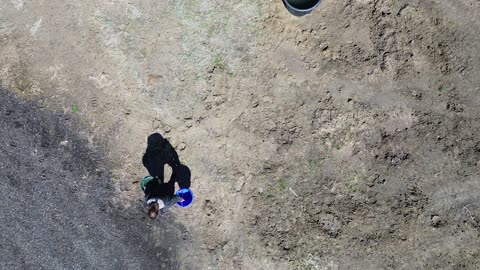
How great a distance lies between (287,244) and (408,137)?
2.24 metres

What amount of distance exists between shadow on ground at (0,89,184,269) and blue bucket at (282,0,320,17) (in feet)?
11.0

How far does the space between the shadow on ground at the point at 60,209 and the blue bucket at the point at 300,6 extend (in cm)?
335

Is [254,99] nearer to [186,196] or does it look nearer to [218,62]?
[218,62]

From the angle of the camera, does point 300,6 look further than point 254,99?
No

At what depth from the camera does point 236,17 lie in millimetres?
6184

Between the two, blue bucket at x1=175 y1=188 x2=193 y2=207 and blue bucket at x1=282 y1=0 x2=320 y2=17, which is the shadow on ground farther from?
blue bucket at x1=282 y1=0 x2=320 y2=17

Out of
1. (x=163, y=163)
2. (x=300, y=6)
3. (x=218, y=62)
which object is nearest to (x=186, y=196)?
(x=163, y=163)

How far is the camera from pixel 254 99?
6211 millimetres

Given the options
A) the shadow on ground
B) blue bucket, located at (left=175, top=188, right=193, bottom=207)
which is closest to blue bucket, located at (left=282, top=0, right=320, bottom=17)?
blue bucket, located at (left=175, top=188, right=193, bottom=207)

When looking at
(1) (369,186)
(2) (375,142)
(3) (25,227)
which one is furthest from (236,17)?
(3) (25,227)

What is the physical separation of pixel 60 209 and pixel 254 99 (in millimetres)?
3103

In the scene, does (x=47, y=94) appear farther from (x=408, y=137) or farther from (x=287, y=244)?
(x=408, y=137)

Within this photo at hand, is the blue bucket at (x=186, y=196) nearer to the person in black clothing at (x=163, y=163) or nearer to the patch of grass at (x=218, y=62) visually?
the person in black clothing at (x=163, y=163)

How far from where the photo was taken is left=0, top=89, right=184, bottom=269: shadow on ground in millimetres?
6113
